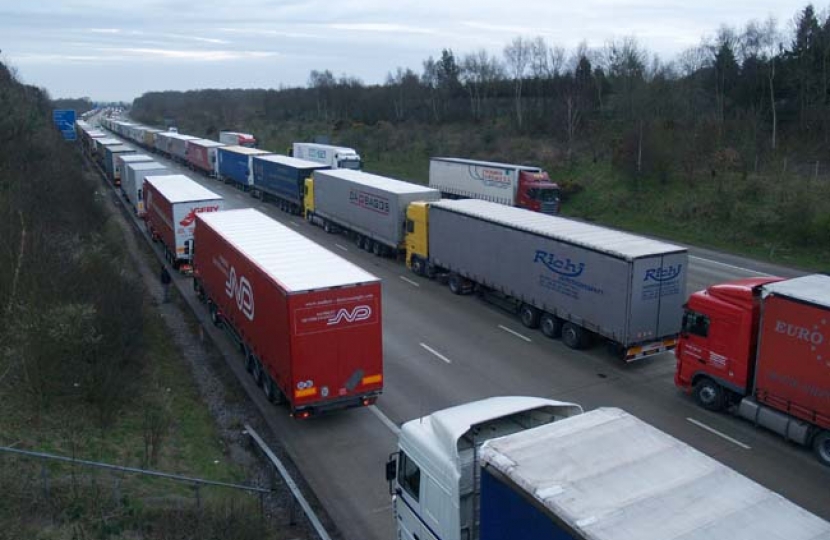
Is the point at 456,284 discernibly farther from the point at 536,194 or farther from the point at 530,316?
the point at 536,194

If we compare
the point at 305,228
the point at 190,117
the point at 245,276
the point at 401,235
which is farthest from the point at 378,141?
the point at 190,117

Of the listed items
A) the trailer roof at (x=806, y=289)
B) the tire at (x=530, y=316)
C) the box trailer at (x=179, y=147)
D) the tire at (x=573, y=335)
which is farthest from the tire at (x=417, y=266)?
the box trailer at (x=179, y=147)

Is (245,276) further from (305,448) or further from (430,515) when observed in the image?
(430,515)

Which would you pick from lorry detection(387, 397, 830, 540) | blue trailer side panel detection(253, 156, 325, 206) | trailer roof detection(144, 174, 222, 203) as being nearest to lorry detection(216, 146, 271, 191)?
blue trailer side panel detection(253, 156, 325, 206)

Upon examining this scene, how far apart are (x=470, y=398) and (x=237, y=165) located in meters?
43.5

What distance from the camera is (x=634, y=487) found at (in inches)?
242

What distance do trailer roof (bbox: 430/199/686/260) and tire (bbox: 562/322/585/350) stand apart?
238 cm

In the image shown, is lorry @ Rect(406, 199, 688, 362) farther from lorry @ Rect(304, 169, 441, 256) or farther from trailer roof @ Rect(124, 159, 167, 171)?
trailer roof @ Rect(124, 159, 167, 171)

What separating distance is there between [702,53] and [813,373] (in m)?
65.3

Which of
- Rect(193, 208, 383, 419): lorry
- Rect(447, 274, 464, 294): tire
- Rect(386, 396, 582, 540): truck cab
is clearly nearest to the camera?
Rect(386, 396, 582, 540): truck cab

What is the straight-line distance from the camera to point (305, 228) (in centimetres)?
3847

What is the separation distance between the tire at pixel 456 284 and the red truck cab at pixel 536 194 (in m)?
15.6

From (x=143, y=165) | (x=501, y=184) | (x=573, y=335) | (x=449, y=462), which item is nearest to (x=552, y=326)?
(x=573, y=335)

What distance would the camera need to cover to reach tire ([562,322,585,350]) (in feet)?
61.7
